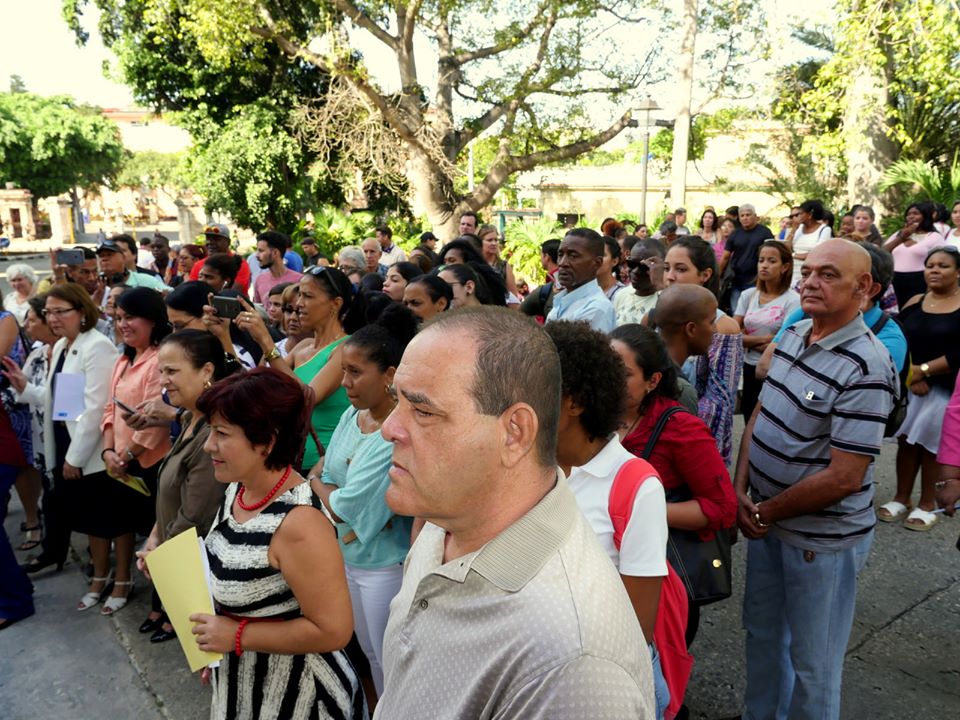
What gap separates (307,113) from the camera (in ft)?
65.2

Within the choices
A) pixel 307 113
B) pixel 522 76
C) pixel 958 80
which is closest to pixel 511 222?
pixel 522 76

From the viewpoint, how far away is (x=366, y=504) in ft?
8.99

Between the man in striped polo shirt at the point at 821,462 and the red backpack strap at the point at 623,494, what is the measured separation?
93 cm

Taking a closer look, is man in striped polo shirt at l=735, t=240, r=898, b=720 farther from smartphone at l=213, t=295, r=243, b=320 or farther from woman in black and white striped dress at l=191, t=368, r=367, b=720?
smartphone at l=213, t=295, r=243, b=320

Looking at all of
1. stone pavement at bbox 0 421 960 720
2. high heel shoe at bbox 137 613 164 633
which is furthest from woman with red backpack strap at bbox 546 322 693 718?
high heel shoe at bbox 137 613 164 633

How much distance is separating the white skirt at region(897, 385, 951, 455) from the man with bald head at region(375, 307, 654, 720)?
4.85m

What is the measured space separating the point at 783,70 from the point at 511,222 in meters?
7.37

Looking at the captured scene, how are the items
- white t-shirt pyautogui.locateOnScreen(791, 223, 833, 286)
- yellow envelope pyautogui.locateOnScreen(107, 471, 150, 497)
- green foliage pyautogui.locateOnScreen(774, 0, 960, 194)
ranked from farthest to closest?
green foliage pyautogui.locateOnScreen(774, 0, 960, 194)
white t-shirt pyautogui.locateOnScreen(791, 223, 833, 286)
yellow envelope pyautogui.locateOnScreen(107, 471, 150, 497)

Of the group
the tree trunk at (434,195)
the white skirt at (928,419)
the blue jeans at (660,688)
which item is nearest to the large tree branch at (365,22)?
the tree trunk at (434,195)

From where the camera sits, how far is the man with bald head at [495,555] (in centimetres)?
106

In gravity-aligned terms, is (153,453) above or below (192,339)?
below

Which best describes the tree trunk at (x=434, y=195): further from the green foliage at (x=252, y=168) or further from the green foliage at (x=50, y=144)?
the green foliage at (x=50, y=144)

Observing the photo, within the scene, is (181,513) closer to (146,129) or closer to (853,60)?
(853,60)

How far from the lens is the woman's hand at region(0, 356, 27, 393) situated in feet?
15.4
